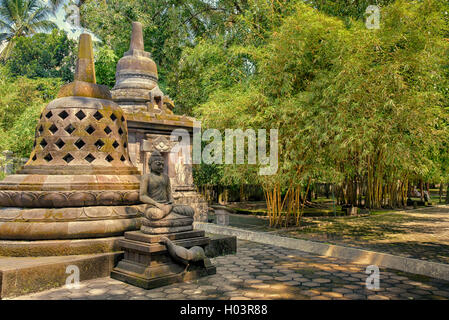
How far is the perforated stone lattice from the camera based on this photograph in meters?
6.06

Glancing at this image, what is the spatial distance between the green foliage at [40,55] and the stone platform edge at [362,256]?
26.8 metres

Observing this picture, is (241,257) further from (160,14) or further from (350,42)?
(160,14)

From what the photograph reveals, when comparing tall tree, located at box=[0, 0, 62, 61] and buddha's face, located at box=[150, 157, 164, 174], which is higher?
tall tree, located at box=[0, 0, 62, 61]

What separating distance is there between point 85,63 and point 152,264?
4.11m

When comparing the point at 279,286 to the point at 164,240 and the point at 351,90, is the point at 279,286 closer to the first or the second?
the point at 164,240

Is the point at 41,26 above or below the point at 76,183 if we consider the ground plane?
above

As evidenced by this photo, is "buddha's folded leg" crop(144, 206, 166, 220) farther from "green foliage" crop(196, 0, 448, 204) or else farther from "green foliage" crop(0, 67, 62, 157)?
"green foliage" crop(0, 67, 62, 157)

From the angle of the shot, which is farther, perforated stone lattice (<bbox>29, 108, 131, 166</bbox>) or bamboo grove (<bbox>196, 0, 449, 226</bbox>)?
bamboo grove (<bbox>196, 0, 449, 226</bbox>)

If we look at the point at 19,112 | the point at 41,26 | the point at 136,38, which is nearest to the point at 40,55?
the point at 41,26

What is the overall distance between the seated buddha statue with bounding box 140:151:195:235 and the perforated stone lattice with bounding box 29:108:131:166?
3.96ft

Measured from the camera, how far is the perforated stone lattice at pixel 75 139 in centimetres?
606

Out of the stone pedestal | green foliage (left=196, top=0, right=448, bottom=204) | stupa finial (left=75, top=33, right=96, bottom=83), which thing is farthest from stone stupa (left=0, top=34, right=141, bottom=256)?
green foliage (left=196, top=0, right=448, bottom=204)

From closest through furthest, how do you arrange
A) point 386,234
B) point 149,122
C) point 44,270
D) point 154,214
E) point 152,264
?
point 44,270 < point 152,264 < point 154,214 < point 386,234 < point 149,122

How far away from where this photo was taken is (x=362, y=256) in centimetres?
654
